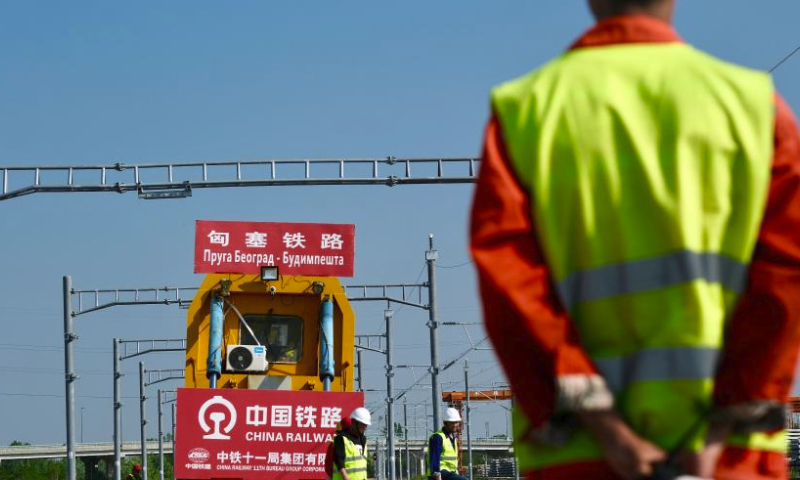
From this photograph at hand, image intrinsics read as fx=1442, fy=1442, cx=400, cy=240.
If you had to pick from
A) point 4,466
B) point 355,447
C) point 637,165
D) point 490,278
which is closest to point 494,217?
point 490,278

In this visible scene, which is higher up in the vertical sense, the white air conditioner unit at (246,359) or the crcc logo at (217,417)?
the white air conditioner unit at (246,359)

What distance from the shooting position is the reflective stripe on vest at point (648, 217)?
9.08 ft

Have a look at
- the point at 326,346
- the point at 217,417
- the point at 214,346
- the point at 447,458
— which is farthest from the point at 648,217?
the point at 447,458

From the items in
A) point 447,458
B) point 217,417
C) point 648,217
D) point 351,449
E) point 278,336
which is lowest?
point 447,458

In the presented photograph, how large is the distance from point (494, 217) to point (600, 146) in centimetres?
25

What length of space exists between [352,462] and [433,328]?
20.1 metres

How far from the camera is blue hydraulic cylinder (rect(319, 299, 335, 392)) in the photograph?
16.6 m

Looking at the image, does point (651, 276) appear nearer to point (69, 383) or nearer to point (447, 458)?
point (447, 458)

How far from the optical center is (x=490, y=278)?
110 inches

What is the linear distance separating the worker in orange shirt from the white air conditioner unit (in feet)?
45.6

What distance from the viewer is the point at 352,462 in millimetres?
15539

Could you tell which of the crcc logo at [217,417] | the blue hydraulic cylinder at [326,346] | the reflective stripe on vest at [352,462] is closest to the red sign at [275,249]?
the blue hydraulic cylinder at [326,346]

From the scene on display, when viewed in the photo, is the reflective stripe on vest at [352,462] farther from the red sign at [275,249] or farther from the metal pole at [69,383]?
the metal pole at [69,383]

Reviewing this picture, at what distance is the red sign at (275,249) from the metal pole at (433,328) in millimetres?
16319
